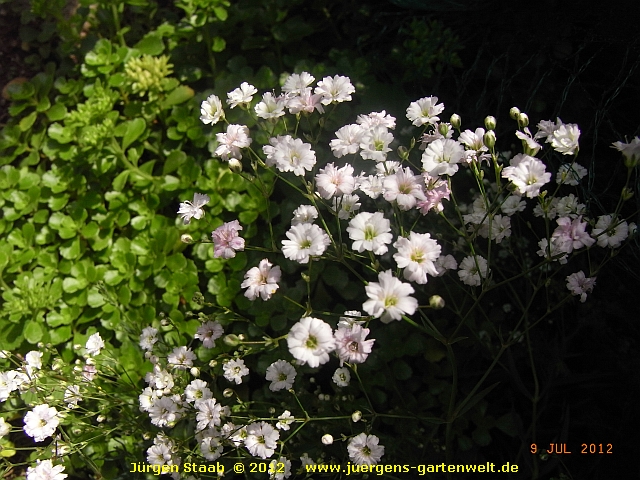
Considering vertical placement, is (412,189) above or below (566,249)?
above

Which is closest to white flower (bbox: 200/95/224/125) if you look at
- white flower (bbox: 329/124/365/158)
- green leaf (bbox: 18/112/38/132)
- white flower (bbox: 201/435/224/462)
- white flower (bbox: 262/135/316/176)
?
white flower (bbox: 262/135/316/176)

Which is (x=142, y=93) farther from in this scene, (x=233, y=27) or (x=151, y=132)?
(x=233, y=27)

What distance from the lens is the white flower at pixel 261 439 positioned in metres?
1.26

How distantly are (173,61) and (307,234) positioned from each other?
1601 millimetres

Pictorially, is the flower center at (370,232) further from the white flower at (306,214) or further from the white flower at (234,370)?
the white flower at (234,370)

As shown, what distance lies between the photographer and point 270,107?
1.35 meters

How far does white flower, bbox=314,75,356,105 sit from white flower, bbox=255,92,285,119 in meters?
0.10

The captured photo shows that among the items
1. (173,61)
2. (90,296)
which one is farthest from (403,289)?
(173,61)

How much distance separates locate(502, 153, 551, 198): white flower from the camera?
1.11m

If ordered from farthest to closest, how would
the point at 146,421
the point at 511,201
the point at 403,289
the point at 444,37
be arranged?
the point at 444,37
the point at 146,421
the point at 511,201
the point at 403,289

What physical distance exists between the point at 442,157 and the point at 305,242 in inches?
13.9

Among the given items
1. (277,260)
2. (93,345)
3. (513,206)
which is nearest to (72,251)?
(93,345)

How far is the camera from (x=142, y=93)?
2219mm

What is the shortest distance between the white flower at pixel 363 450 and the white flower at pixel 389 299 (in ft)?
1.38
